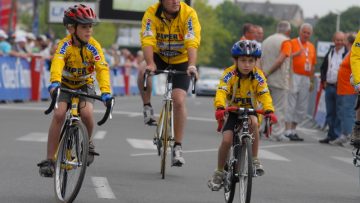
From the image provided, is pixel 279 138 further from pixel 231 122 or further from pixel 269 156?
pixel 231 122

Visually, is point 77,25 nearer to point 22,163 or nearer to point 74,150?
point 74,150

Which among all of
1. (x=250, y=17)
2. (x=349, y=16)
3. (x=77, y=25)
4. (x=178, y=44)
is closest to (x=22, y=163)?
(x=178, y=44)

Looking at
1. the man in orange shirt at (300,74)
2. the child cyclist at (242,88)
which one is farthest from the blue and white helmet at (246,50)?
the man in orange shirt at (300,74)

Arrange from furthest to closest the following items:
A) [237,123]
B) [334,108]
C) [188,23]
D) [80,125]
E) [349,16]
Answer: [349,16], [334,108], [188,23], [237,123], [80,125]

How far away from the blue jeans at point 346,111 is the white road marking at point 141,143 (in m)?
3.90

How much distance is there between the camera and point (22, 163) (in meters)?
12.8

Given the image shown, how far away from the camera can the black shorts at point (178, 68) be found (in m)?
12.5

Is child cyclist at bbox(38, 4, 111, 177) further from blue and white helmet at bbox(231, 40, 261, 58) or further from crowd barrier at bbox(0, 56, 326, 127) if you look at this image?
crowd barrier at bbox(0, 56, 326, 127)

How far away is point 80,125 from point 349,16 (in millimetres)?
146789

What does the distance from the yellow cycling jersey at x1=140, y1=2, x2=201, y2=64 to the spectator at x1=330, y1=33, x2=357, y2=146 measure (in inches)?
262

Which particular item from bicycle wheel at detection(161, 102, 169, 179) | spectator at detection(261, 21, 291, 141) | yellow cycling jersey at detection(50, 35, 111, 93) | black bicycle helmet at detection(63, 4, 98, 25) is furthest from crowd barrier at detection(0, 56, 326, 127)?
black bicycle helmet at detection(63, 4, 98, 25)

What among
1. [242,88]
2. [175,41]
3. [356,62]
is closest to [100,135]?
[175,41]

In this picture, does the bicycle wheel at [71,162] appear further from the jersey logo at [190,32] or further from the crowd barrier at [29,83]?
the crowd barrier at [29,83]

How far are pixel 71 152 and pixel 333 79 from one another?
39.2 ft
